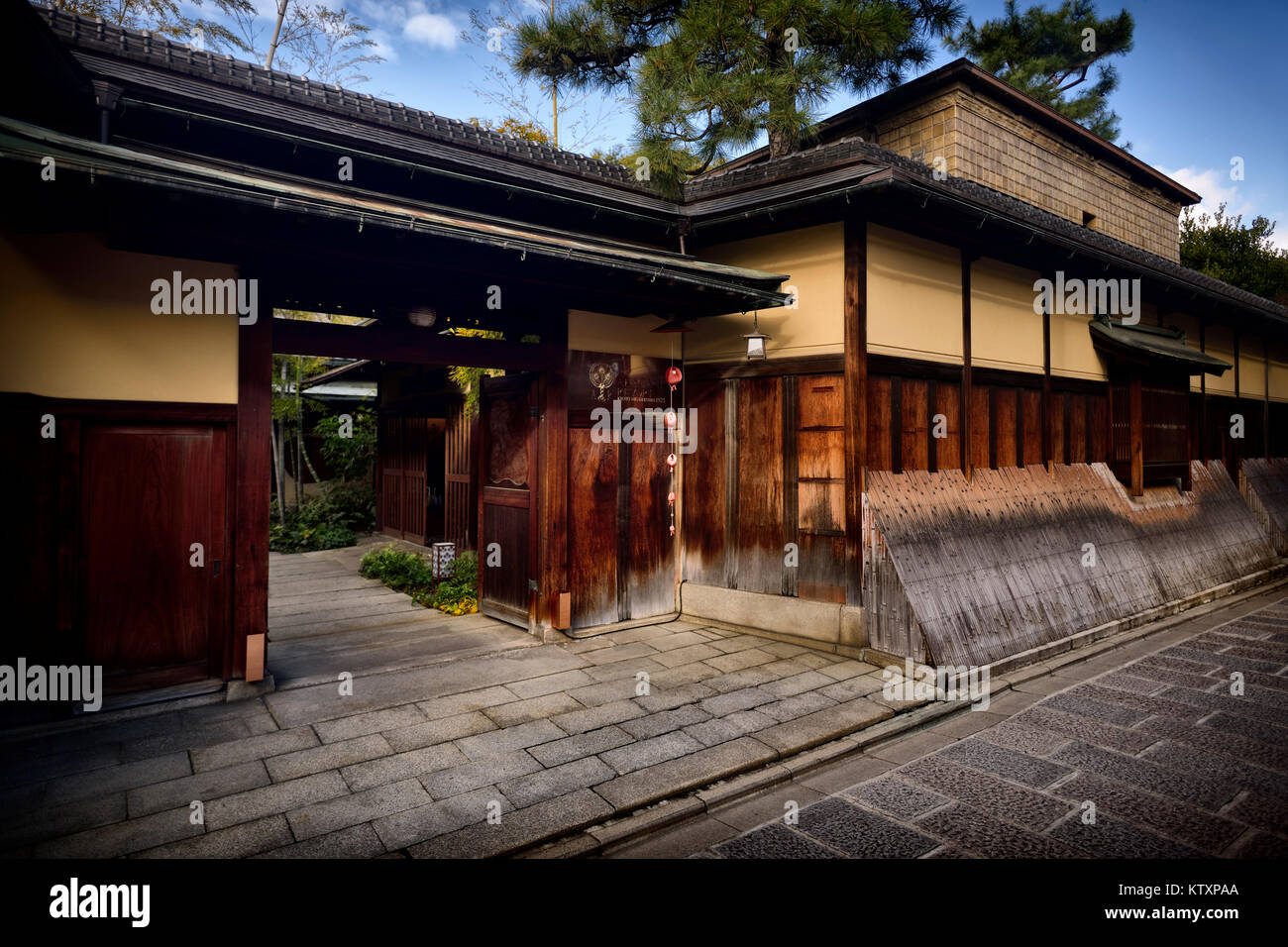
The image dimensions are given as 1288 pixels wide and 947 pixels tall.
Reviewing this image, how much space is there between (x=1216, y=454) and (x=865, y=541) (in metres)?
11.4

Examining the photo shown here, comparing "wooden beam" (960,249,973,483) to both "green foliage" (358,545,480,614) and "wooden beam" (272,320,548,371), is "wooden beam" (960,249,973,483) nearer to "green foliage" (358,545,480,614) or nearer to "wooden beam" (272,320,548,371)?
"wooden beam" (272,320,548,371)

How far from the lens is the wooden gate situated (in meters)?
14.1

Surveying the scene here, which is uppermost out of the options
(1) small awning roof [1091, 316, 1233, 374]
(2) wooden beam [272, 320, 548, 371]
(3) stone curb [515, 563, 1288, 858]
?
(1) small awning roof [1091, 316, 1233, 374]

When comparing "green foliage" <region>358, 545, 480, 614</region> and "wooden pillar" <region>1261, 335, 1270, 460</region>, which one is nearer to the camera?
"green foliage" <region>358, 545, 480, 614</region>

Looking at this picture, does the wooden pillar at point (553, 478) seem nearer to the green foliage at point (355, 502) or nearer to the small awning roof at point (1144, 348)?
the small awning roof at point (1144, 348)

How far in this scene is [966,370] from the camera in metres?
8.41

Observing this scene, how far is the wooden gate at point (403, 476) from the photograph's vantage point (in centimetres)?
1410

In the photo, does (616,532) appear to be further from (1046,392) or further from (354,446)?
(354,446)

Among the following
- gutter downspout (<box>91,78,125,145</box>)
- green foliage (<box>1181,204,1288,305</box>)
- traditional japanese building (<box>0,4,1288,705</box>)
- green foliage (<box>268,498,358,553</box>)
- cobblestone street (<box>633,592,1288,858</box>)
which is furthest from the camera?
green foliage (<box>1181,204,1288,305</box>)

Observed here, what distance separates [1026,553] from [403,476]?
12423mm

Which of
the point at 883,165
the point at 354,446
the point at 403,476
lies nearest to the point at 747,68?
the point at 883,165

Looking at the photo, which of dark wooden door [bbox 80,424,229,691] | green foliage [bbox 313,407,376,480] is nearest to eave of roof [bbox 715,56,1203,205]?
dark wooden door [bbox 80,424,229,691]

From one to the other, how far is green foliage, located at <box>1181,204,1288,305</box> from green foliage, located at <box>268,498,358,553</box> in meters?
33.9
